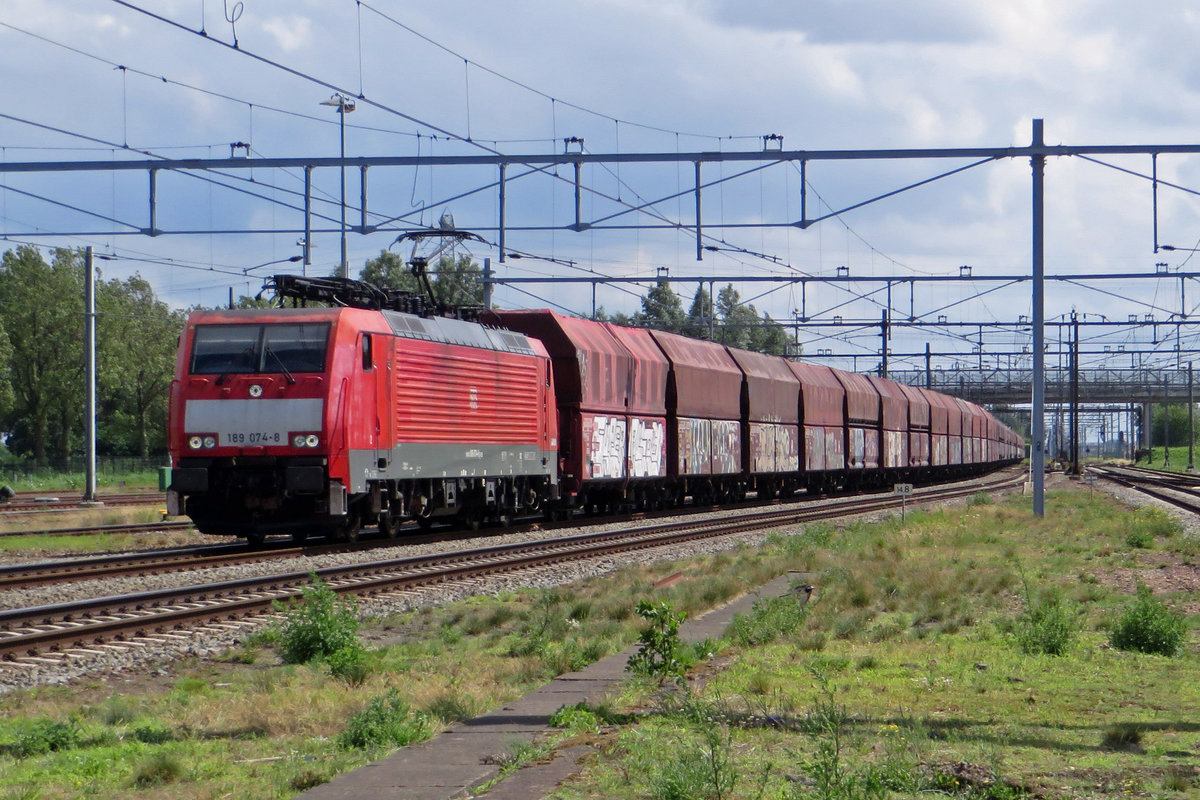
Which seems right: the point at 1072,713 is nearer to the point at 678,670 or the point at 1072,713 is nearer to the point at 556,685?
the point at 678,670

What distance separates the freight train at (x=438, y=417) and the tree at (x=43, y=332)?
46599 mm

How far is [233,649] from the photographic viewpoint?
11.8 m

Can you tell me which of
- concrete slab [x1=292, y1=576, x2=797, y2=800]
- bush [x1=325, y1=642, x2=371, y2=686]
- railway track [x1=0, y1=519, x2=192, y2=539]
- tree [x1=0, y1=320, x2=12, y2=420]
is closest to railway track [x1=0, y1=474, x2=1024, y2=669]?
bush [x1=325, y1=642, x2=371, y2=686]

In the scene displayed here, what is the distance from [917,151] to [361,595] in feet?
44.6

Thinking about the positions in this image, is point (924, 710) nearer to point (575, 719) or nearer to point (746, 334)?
point (575, 719)

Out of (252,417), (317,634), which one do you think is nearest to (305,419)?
(252,417)

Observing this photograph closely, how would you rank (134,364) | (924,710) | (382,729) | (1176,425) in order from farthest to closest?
1. (1176,425)
2. (134,364)
3. (924,710)
4. (382,729)

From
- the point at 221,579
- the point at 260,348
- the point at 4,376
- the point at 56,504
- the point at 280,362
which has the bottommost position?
the point at 56,504

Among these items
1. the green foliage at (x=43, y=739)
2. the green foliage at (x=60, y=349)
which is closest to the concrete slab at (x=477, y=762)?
the green foliage at (x=43, y=739)

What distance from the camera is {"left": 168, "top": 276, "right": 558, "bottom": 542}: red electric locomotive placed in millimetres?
19844

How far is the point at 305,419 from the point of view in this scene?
65.1 feet

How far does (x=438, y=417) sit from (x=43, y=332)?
Result: 188 ft

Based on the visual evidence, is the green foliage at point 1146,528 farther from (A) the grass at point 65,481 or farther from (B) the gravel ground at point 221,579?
(A) the grass at point 65,481

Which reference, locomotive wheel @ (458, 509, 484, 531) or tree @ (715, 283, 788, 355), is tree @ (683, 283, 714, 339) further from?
locomotive wheel @ (458, 509, 484, 531)
